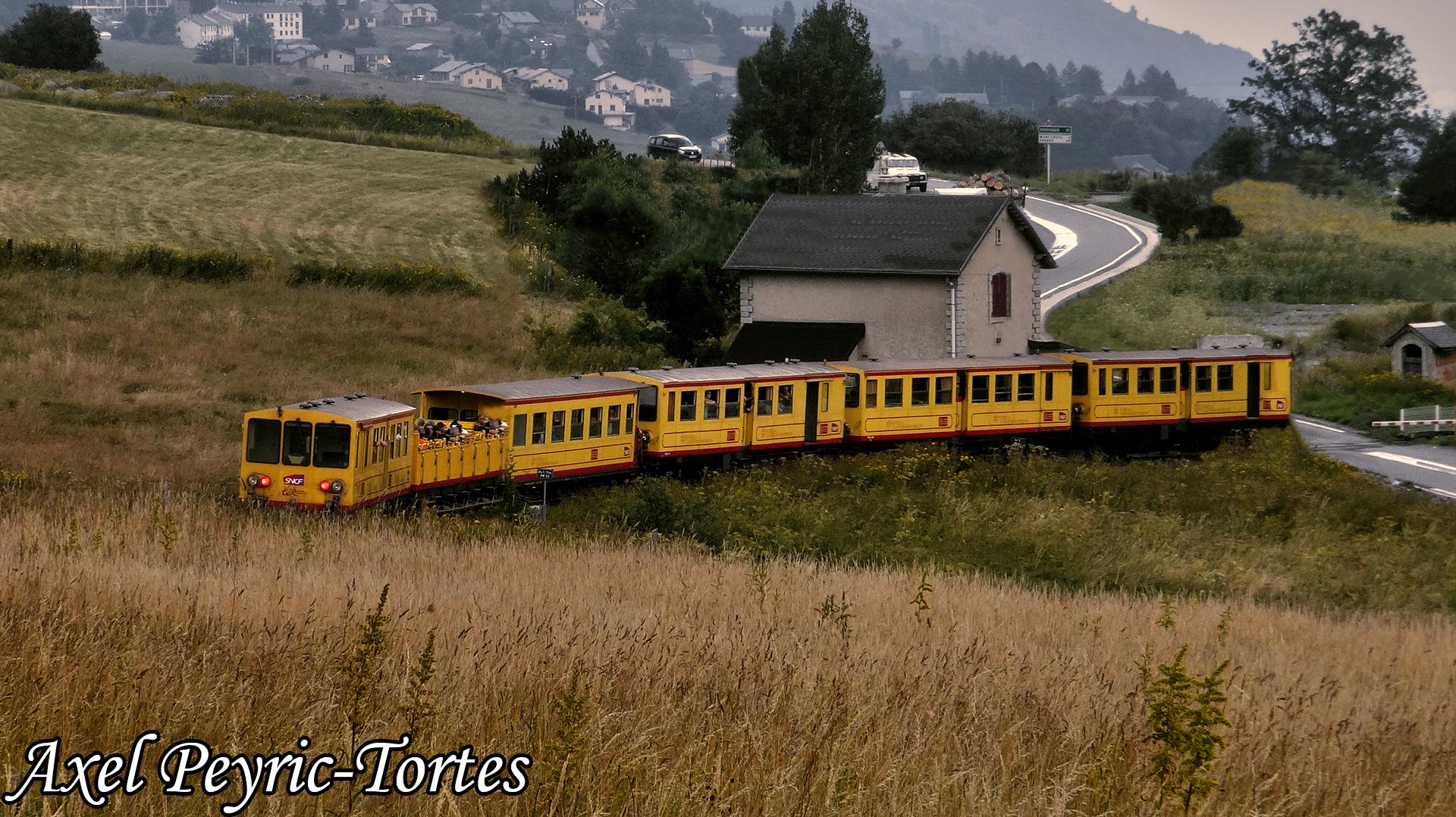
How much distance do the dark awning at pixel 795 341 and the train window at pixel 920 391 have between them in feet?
25.9

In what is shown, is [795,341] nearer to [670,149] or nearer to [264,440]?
[264,440]

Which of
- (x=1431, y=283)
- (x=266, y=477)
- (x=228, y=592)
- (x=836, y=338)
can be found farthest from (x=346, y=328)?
(x=1431, y=283)

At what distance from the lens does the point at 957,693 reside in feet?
30.1

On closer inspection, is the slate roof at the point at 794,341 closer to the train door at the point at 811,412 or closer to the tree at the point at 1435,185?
the train door at the point at 811,412

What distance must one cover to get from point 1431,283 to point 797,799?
73.2 metres

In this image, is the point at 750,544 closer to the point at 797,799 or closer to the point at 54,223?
the point at 797,799

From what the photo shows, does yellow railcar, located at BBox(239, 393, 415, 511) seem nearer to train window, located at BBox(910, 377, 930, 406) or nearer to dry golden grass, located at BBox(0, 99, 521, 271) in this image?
train window, located at BBox(910, 377, 930, 406)

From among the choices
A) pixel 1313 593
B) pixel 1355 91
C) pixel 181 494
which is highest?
pixel 1355 91

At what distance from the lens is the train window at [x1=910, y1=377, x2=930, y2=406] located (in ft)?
118

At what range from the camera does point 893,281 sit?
154ft

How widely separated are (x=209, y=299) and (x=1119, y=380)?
84.3ft

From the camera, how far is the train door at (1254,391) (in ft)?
134

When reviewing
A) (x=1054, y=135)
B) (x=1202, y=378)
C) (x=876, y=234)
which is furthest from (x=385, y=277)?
(x=1054, y=135)

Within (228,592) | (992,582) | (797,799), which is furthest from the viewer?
(992,582)
